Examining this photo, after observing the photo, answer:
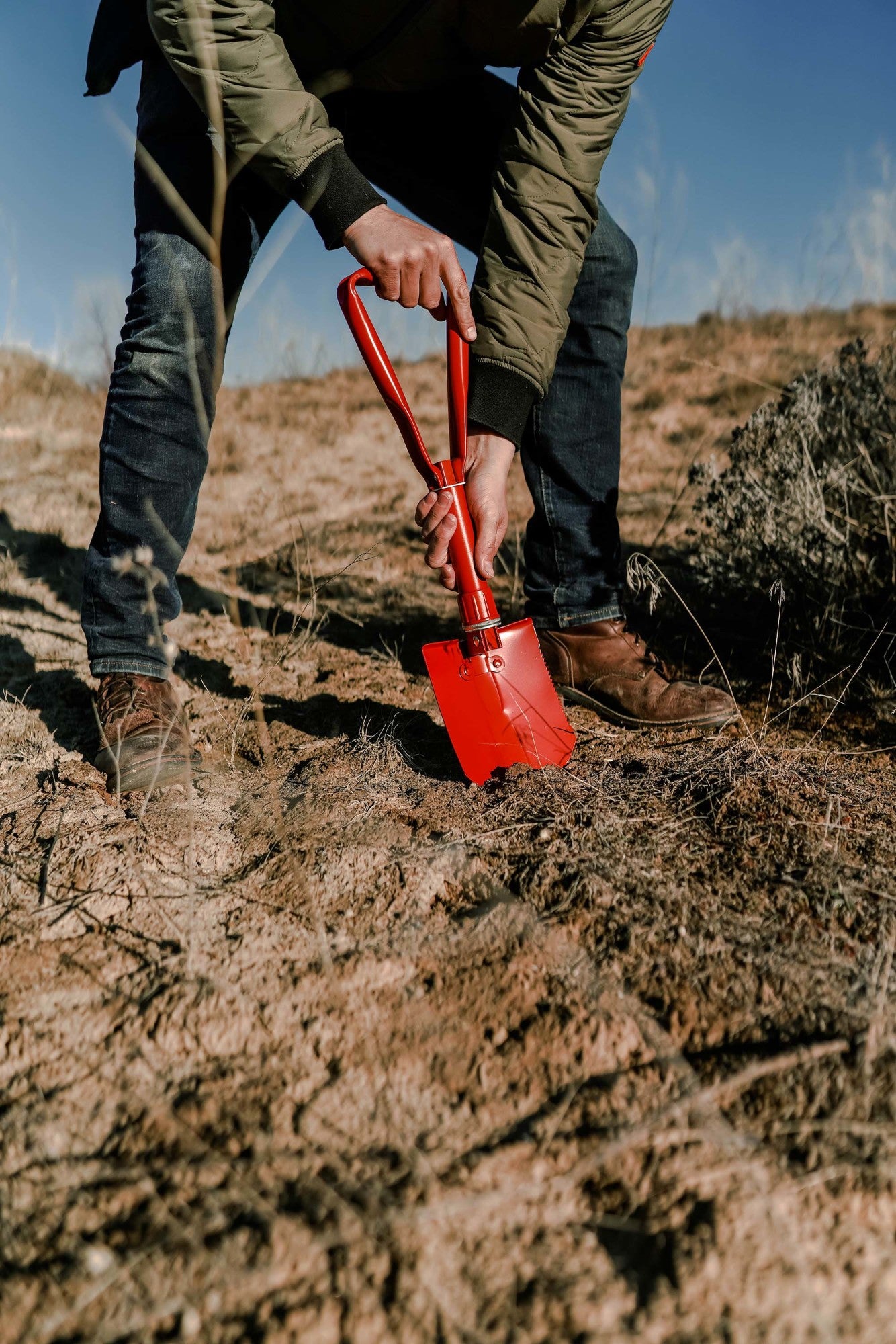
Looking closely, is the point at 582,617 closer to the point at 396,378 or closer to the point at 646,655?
the point at 646,655

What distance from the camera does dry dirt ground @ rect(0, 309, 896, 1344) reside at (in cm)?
73

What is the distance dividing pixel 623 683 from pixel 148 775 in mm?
1037

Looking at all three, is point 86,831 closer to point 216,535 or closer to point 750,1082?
point 750,1082

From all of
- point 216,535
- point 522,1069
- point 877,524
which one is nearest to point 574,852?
point 522,1069

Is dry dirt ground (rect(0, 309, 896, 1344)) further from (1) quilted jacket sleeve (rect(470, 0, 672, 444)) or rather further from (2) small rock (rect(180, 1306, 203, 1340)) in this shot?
(1) quilted jacket sleeve (rect(470, 0, 672, 444))

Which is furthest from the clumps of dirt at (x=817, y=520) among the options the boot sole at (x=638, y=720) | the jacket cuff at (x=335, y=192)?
the jacket cuff at (x=335, y=192)

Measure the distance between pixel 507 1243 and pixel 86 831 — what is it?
968 mm

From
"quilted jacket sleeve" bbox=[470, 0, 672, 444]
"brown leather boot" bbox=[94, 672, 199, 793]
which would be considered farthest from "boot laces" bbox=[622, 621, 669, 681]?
"brown leather boot" bbox=[94, 672, 199, 793]

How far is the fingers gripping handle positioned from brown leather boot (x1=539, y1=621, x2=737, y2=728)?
24.1 inches

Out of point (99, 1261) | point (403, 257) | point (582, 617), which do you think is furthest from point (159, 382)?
point (99, 1261)

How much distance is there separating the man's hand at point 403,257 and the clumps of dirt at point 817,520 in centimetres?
103

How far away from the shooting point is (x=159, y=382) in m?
1.58

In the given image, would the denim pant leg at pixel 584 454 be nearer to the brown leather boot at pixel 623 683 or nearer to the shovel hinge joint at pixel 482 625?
the brown leather boot at pixel 623 683

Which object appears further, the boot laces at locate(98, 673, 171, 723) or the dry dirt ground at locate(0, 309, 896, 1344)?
the boot laces at locate(98, 673, 171, 723)
